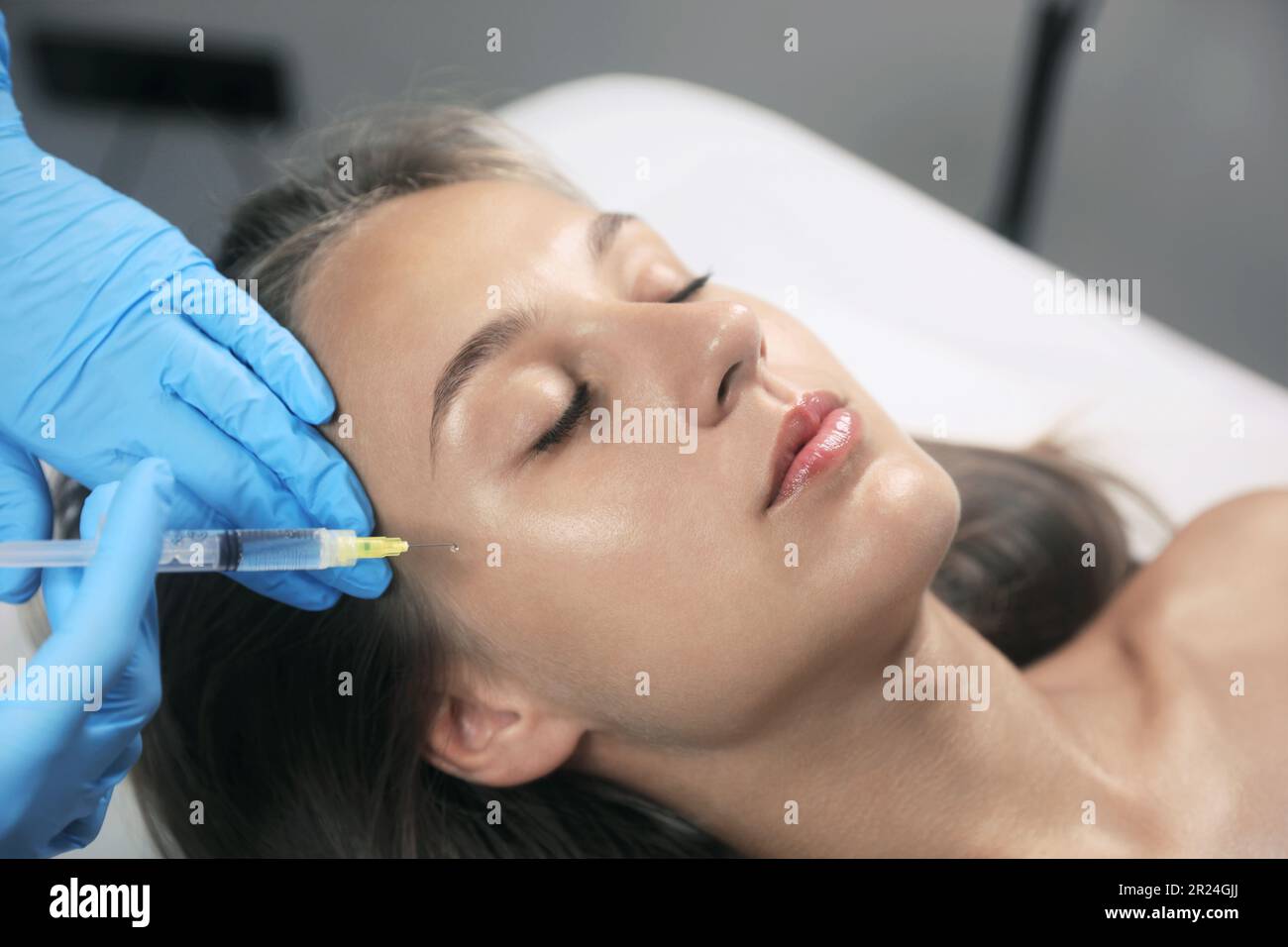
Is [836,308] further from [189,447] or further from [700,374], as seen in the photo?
[189,447]

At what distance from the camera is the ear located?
3.33 feet

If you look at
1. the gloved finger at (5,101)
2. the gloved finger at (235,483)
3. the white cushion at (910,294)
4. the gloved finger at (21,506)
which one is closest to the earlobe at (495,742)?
the gloved finger at (235,483)

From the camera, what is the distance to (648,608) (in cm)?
90

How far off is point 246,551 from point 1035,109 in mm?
1833

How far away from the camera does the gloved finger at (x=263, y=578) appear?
98 centimetres

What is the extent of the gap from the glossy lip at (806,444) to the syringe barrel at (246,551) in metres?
0.36

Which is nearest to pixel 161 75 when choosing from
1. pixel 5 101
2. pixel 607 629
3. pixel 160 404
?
pixel 5 101

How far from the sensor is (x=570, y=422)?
904mm

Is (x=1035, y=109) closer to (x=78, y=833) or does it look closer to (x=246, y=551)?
(x=246, y=551)

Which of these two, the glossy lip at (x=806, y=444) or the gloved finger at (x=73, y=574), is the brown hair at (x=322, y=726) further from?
the glossy lip at (x=806, y=444)

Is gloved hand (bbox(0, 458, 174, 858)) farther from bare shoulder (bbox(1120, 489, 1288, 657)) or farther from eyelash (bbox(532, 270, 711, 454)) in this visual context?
bare shoulder (bbox(1120, 489, 1288, 657))

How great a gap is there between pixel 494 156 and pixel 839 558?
2.14 ft

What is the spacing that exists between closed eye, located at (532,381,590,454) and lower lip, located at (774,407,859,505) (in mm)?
175
